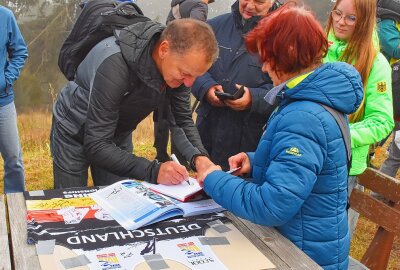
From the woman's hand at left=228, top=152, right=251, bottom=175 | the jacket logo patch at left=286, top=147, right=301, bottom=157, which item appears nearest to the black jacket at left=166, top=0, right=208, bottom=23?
the woman's hand at left=228, top=152, right=251, bottom=175

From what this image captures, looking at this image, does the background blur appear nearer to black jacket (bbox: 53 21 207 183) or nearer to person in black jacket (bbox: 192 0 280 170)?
person in black jacket (bbox: 192 0 280 170)

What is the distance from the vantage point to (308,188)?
5.23ft

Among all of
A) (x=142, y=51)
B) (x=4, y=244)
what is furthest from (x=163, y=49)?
(x=4, y=244)

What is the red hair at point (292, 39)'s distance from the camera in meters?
1.67

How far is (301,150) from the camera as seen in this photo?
5.14 ft

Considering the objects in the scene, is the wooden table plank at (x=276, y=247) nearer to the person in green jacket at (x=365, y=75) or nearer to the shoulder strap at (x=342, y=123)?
the shoulder strap at (x=342, y=123)

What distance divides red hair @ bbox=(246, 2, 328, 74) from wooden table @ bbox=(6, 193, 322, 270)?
2.09 feet

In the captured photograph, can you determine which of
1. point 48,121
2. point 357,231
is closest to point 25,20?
point 48,121

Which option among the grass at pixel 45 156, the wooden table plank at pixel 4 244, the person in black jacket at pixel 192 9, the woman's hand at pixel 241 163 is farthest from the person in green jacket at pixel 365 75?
the wooden table plank at pixel 4 244

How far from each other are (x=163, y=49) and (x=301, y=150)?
3.16 ft

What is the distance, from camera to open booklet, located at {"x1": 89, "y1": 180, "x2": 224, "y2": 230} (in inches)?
73.7

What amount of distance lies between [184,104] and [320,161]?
1347 millimetres
